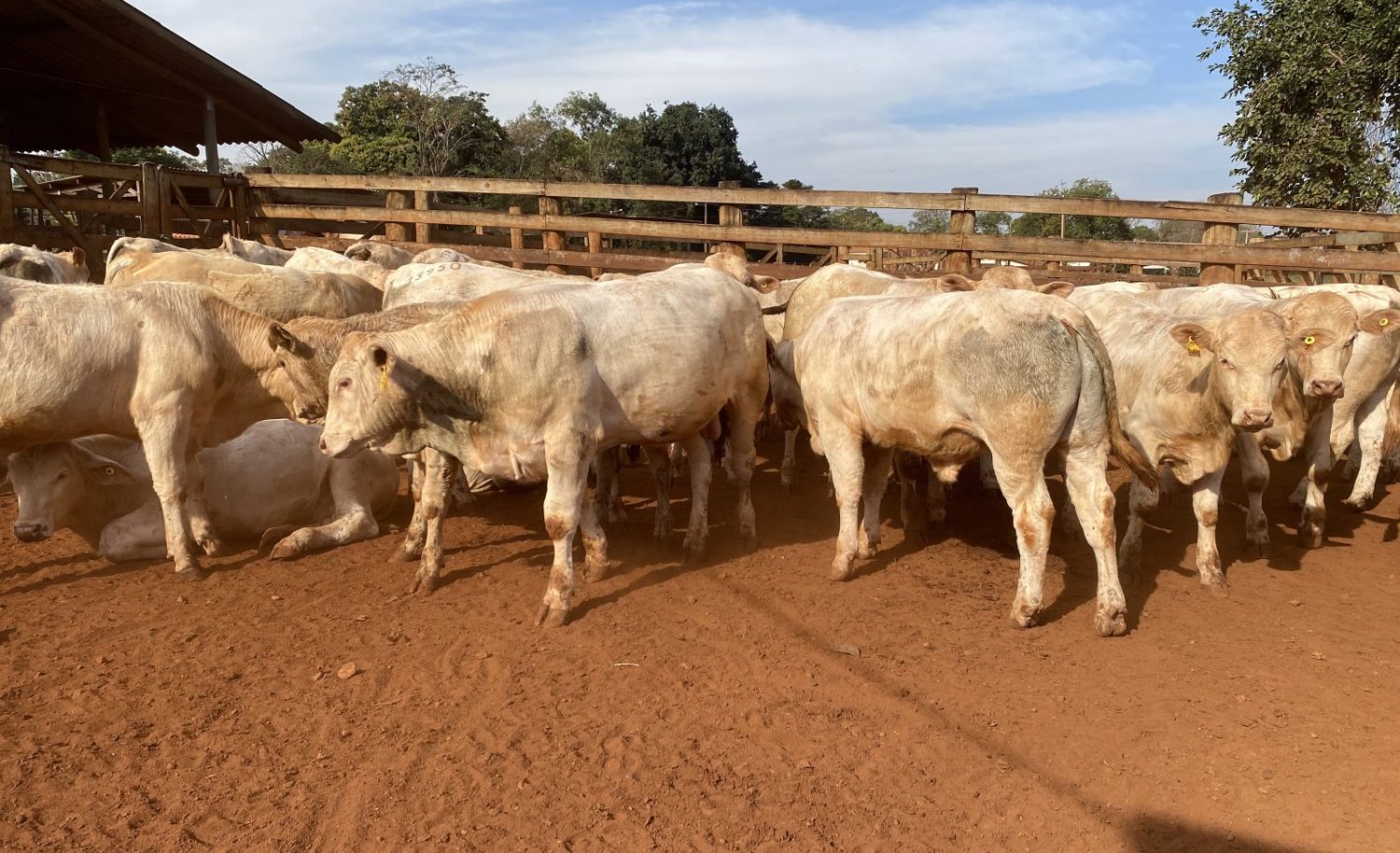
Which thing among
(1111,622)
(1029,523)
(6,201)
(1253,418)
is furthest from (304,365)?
(6,201)

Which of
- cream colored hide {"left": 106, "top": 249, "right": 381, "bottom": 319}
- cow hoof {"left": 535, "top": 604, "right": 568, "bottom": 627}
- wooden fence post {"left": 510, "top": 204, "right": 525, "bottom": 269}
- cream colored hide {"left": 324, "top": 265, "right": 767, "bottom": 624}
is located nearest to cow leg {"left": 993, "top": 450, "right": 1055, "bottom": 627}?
cream colored hide {"left": 324, "top": 265, "right": 767, "bottom": 624}

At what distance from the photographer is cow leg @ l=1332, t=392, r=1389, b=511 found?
8344 millimetres

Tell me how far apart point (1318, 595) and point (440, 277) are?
7.39 meters

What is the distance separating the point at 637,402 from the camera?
657 cm

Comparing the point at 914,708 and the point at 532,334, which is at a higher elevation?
the point at 532,334

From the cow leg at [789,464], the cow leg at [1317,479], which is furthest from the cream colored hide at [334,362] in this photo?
the cow leg at [1317,479]

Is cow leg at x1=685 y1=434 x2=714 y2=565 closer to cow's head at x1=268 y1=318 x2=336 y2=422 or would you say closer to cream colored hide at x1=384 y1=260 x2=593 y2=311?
cream colored hide at x1=384 y1=260 x2=593 y2=311

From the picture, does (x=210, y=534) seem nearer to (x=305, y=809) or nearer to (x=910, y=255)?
(x=305, y=809)

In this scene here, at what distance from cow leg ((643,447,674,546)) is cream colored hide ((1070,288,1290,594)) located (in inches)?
134

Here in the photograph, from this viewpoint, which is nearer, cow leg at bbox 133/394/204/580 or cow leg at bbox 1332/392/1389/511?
cow leg at bbox 133/394/204/580

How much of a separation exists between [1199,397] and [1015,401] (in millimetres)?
1895

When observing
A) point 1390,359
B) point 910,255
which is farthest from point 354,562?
point 910,255

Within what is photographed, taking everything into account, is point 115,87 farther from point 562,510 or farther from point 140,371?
point 562,510

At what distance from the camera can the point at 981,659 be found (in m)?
5.45
